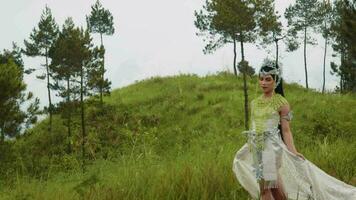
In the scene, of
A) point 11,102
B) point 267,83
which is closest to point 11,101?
point 11,102

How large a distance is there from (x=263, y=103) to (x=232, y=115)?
23.9 m

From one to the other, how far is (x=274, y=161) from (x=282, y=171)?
0.28m

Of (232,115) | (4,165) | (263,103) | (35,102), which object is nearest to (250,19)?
(232,115)

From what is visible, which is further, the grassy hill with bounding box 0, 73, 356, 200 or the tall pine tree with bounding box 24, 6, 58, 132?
the tall pine tree with bounding box 24, 6, 58, 132

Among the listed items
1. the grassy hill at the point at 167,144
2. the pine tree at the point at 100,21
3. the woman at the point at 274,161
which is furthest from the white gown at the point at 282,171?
the pine tree at the point at 100,21

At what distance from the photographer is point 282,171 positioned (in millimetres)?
6203

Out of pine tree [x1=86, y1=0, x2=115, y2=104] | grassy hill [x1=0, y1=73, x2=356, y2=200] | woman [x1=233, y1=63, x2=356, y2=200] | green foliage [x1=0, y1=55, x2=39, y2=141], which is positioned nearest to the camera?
woman [x1=233, y1=63, x2=356, y2=200]

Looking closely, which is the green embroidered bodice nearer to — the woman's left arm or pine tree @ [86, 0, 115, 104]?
the woman's left arm

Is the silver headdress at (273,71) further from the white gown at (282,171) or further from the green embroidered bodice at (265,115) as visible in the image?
the white gown at (282,171)

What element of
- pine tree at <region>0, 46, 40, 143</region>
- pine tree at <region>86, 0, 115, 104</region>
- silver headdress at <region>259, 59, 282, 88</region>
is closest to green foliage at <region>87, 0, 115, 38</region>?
pine tree at <region>86, 0, 115, 104</region>

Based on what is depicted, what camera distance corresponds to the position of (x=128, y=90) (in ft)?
138

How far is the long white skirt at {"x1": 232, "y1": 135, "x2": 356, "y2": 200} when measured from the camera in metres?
6.16

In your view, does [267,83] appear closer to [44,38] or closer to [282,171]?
[282,171]

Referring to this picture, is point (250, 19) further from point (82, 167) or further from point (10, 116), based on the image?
point (82, 167)
